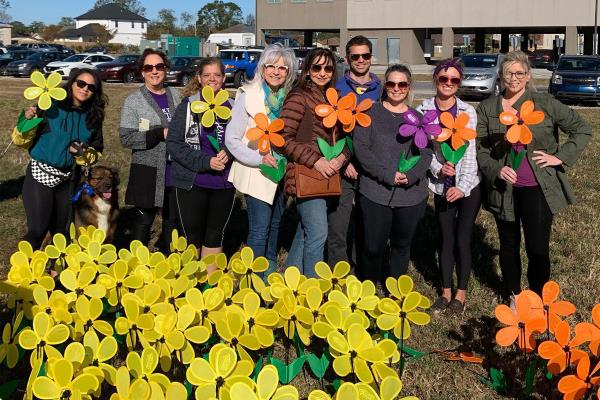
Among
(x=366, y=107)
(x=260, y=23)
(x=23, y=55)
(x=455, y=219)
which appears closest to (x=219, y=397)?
(x=366, y=107)

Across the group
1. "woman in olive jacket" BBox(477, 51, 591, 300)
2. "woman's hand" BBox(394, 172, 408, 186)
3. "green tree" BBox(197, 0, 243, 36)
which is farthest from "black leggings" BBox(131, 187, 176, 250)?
"green tree" BBox(197, 0, 243, 36)

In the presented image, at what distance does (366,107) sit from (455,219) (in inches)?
43.7

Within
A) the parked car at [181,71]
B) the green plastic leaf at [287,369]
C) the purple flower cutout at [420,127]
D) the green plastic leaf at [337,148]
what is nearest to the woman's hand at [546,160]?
the purple flower cutout at [420,127]

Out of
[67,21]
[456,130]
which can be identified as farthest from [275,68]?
[67,21]

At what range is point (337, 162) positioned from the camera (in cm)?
396

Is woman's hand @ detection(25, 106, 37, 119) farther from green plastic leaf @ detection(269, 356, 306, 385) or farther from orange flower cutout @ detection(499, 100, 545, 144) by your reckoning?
orange flower cutout @ detection(499, 100, 545, 144)

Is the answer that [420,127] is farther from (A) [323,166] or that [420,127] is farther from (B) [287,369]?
(B) [287,369]

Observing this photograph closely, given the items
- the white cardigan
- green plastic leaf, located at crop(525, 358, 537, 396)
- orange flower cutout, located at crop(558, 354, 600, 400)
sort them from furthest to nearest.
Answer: the white cardigan
green plastic leaf, located at crop(525, 358, 537, 396)
orange flower cutout, located at crop(558, 354, 600, 400)

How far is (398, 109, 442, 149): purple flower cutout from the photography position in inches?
151

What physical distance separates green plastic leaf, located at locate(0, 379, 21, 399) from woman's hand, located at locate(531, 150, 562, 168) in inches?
123

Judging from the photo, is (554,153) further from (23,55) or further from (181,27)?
(181,27)

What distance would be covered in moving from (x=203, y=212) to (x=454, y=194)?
5.40ft

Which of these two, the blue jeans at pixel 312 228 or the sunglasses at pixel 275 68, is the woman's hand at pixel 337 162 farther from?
the sunglasses at pixel 275 68

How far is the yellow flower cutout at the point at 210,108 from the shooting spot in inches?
159
